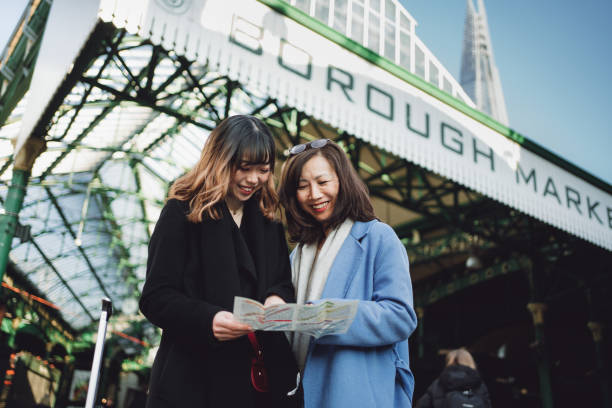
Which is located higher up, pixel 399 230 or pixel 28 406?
pixel 399 230

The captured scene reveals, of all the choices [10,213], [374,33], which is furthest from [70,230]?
[374,33]

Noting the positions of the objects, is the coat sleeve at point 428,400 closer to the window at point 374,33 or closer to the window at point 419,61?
the window at point 419,61

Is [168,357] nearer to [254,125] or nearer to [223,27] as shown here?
[254,125]

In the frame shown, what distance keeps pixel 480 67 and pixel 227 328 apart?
103852mm

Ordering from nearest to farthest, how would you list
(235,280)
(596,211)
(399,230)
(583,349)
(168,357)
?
1. (168,357)
2. (235,280)
3. (596,211)
4. (583,349)
5. (399,230)

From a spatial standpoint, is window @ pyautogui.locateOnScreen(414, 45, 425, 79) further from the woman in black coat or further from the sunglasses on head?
the woman in black coat

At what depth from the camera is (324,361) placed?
1715 millimetres

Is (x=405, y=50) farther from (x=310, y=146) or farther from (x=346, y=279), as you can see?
(x=346, y=279)

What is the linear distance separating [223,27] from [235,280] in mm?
3298

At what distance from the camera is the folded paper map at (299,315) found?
1411 millimetres

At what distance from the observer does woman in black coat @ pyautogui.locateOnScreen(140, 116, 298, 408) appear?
1515mm

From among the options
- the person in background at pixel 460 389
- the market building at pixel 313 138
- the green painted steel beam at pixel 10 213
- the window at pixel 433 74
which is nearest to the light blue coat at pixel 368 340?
the market building at pixel 313 138

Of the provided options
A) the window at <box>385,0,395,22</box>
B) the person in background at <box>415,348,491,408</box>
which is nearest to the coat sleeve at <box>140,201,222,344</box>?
the person in background at <box>415,348,491,408</box>

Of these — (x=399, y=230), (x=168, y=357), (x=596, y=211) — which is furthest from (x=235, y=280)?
(x=399, y=230)
